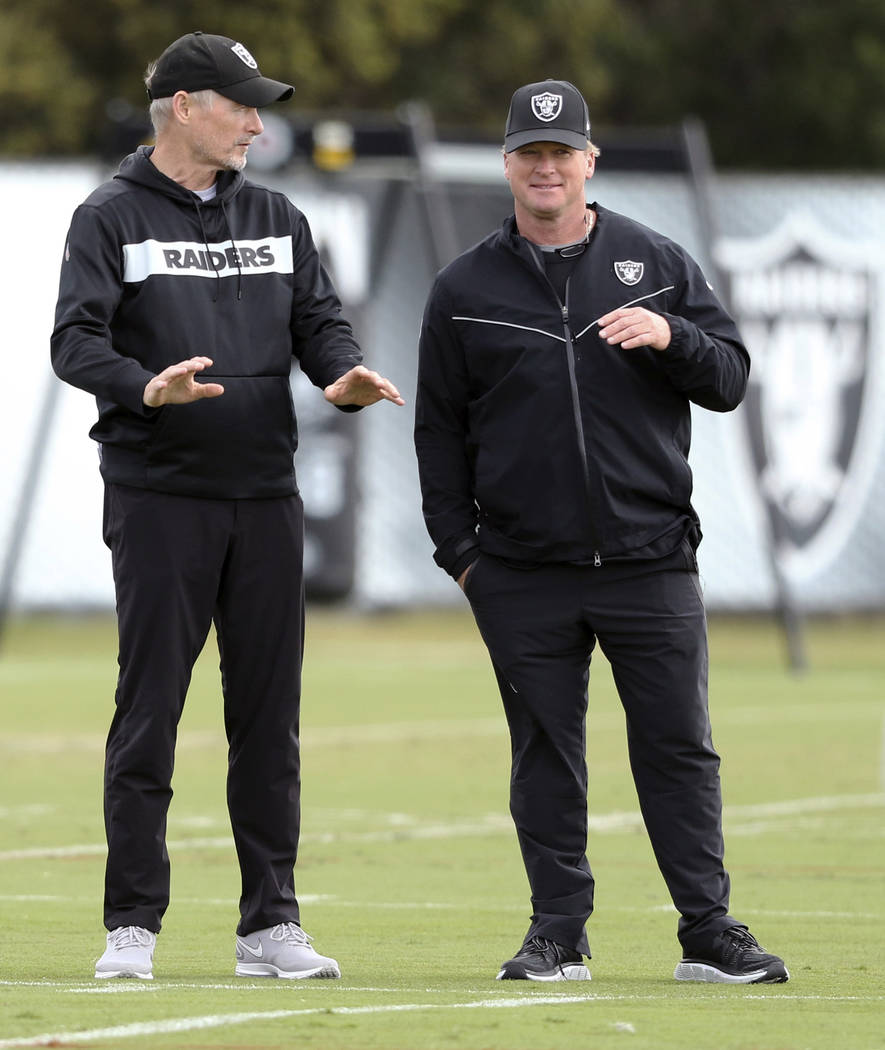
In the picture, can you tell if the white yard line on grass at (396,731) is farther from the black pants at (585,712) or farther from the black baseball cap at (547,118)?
the black baseball cap at (547,118)

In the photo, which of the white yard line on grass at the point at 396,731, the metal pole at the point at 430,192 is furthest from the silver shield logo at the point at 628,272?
the metal pole at the point at 430,192

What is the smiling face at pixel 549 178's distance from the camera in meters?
6.50

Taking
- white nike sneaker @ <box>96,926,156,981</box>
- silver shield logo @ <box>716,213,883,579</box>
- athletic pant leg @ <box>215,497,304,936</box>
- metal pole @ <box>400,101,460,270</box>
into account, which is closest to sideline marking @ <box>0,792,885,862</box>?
athletic pant leg @ <box>215,497,304,936</box>

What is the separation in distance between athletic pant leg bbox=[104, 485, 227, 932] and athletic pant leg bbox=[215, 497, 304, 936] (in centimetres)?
12

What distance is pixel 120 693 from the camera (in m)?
6.45

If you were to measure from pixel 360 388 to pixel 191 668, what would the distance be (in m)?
0.82

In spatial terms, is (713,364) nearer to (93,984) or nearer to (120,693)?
(120,693)

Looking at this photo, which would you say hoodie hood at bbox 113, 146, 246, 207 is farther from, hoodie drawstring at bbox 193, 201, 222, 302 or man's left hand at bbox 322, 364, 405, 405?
man's left hand at bbox 322, 364, 405, 405

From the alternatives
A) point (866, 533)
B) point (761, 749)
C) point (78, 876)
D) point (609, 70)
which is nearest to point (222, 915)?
point (78, 876)

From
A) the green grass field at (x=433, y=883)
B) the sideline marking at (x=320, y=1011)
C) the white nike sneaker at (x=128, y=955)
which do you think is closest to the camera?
the sideline marking at (x=320, y=1011)

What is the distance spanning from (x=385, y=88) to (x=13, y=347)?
14028 mm

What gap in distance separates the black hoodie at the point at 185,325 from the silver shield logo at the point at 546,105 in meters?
0.73

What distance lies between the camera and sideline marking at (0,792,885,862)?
964 centimetres

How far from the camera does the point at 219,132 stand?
6477 mm
